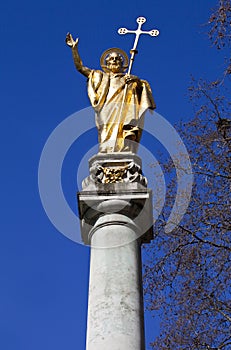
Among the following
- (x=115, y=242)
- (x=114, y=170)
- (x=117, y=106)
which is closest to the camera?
(x=115, y=242)

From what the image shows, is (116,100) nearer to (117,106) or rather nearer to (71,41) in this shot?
(117,106)

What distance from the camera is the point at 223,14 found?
1538 cm

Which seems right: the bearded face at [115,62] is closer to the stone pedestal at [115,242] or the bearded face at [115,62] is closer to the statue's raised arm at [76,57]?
the statue's raised arm at [76,57]

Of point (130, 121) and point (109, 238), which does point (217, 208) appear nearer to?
point (130, 121)

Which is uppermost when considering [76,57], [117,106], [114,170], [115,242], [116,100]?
[76,57]

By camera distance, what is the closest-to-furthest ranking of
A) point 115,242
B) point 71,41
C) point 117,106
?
point 115,242 → point 117,106 → point 71,41

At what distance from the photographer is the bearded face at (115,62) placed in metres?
12.7

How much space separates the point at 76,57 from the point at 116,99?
103 cm

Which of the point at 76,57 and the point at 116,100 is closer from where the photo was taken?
the point at 116,100

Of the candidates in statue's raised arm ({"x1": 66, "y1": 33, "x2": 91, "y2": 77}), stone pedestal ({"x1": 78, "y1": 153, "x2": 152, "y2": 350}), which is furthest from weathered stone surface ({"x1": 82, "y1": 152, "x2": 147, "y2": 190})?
statue's raised arm ({"x1": 66, "y1": 33, "x2": 91, "y2": 77})

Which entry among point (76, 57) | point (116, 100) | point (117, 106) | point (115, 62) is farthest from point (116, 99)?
point (76, 57)

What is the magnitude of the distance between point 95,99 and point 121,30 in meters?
1.32

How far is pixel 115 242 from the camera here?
1022cm

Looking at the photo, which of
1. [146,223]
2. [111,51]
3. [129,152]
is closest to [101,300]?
[146,223]
